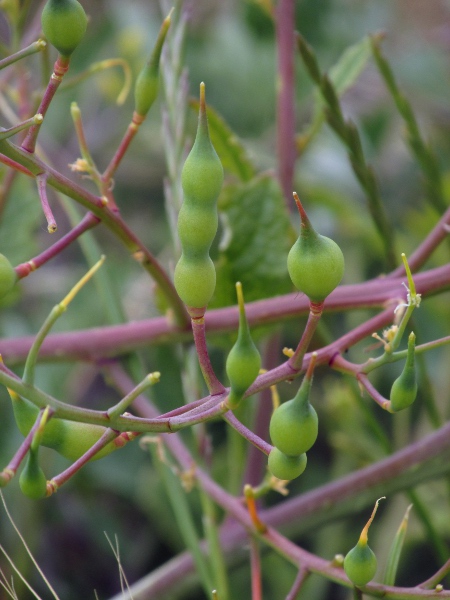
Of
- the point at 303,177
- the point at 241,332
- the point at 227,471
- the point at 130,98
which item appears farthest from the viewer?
the point at 130,98

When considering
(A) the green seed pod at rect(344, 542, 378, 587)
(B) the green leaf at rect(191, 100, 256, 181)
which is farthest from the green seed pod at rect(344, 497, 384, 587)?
(B) the green leaf at rect(191, 100, 256, 181)

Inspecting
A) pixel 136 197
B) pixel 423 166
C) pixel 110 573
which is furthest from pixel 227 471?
pixel 136 197

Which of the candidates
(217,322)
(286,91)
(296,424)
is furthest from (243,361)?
(286,91)

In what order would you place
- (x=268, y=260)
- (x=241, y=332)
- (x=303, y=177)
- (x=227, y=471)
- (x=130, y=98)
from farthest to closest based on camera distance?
1. (x=130, y=98)
2. (x=303, y=177)
3. (x=227, y=471)
4. (x=268, y=260)
5. (x=241, y=332)

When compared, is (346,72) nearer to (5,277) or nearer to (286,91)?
(286,91)

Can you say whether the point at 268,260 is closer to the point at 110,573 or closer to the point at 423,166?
the point at 423,166
